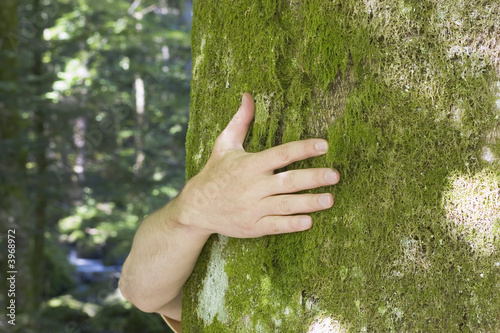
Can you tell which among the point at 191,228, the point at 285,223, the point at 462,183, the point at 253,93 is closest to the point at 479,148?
the point at 462,183

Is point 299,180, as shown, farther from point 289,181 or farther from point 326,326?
point 326,326

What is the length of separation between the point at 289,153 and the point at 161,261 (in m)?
0.68

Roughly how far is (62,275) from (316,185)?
13207 mm

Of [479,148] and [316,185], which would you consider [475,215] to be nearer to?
[479,148]

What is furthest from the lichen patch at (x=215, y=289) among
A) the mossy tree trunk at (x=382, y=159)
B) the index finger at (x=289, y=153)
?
the index finger at (x=289, y=153)

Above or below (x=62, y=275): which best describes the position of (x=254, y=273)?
above

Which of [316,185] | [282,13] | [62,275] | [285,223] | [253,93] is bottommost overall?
[62,275]

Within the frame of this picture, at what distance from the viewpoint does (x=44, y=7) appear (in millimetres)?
8812

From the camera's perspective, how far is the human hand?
1281 mm

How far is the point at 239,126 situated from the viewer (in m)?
1.45

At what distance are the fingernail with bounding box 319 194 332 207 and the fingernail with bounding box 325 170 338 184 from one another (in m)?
0.04

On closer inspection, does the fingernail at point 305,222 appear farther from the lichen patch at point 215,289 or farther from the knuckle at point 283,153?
the lichen patch at point 215,289

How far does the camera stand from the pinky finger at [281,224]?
51.0 inches

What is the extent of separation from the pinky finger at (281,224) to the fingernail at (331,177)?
4.7 inches
